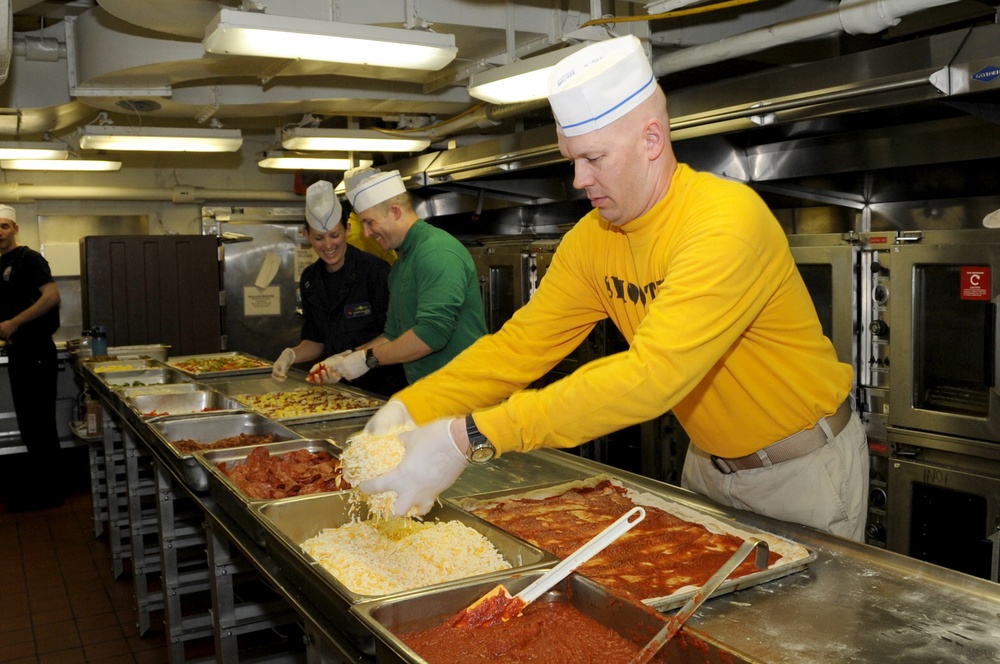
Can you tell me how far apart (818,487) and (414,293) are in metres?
2.35

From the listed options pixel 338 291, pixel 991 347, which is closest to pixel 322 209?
pixel 338 291

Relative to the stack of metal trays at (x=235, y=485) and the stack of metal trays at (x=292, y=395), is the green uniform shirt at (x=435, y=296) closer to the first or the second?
the stack of metal trays at (x=292, y=395)

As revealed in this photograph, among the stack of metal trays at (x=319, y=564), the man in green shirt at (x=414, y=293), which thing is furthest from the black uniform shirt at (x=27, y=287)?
the stack of metal trays at (x=319, y=564)

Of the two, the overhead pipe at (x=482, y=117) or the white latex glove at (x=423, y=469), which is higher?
the overhead pipe at (x=482, y=117)

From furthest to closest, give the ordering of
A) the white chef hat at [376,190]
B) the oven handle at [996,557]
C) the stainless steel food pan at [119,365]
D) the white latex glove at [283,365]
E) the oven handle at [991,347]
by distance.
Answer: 1. the stainless steel food pan at [119,365]
2. the white latex glove at [283,365]
3. the white chef hat at [376,190]
4. the oven handle at [991,347]
5. the oven handle at [996,557]

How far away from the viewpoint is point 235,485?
246cm

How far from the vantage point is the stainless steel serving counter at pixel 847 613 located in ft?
4.83

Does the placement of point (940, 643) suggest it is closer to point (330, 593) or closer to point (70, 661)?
point (330, 593)

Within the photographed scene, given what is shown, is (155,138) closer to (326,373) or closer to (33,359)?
(33,359)

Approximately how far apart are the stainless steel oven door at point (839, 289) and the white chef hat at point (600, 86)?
2.52 meters

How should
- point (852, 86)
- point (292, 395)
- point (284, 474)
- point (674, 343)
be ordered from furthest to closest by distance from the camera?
point (292, 395)
point (852, 86)
point (284, 474)
point (674, 343)

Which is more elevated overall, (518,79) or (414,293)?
(518,79)

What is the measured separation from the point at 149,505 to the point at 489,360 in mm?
4234

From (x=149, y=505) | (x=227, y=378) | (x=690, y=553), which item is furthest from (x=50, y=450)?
(x=690, y=553)
